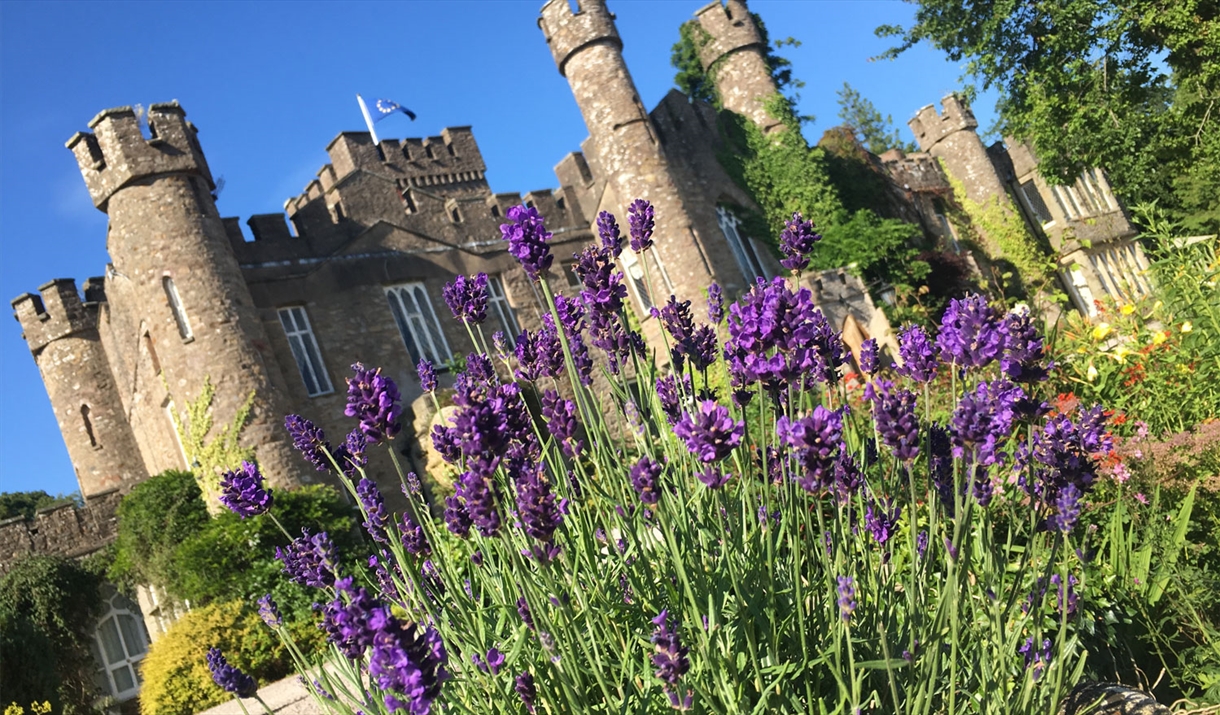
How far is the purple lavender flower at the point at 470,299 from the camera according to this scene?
3.20 meters

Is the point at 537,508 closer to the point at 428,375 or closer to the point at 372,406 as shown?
the point at 372,406

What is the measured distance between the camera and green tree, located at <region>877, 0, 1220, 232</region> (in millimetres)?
16281

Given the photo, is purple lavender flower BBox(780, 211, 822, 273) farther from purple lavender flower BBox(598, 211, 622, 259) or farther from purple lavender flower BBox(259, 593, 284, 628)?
purple lavender flower BBox(259, 593, 284, 628)

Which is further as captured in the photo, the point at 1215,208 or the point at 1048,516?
the point at 1215,208

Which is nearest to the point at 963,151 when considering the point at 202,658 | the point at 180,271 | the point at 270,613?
the point at 180,271

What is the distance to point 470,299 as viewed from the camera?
10.6 ft

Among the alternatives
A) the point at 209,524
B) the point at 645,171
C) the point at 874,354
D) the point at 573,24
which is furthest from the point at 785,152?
the point at 874,354

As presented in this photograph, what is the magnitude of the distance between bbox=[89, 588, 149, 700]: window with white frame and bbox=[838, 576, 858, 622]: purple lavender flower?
17795 mm

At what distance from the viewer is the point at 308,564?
10.2 ft

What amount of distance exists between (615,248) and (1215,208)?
1787 cm

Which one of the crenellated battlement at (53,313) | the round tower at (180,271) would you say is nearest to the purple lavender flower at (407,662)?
the round tower at (180,271)

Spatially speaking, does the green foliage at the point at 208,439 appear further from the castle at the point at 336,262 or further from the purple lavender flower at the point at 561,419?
the purple lavender flower at the point at 561,419

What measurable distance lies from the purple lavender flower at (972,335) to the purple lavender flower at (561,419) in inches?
42.6

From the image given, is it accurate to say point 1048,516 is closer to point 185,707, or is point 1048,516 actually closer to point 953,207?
point 185,707
